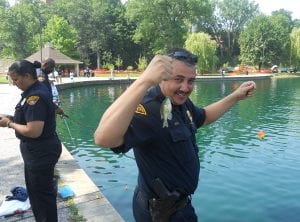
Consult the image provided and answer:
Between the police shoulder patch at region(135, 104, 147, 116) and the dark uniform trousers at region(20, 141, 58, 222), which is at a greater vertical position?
the police shoulder patch at region(135, 104, 147, 116)

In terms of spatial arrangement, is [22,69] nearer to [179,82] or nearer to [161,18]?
[179,82]

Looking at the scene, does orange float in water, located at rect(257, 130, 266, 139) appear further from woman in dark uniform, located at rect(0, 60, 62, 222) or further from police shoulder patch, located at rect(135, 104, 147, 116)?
police shoulder patch, located at rect(135, 104, 147, 116)

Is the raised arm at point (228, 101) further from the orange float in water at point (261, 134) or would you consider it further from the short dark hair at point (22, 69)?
the orange float in water at point (261, 134)

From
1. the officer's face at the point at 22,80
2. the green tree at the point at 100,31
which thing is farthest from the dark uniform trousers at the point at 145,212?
the green tree at the point at 100,31

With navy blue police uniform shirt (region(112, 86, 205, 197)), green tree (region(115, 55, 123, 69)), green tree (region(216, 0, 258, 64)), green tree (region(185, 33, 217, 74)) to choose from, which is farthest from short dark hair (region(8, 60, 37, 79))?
green tree (region(216, 0, 258, 64))

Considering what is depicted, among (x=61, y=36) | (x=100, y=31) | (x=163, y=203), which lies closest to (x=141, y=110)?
(x=163, y=203)

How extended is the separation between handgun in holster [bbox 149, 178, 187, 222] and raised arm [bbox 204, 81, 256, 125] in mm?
813

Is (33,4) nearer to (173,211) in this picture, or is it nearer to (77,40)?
(77,40)

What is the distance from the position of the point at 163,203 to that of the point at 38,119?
1.70 meters

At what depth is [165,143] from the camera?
2.49 m

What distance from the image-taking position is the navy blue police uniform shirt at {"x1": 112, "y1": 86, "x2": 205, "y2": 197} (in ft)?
7.66

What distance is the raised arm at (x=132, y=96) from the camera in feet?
6.31

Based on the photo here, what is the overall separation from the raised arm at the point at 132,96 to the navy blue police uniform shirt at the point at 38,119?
76.2 inches

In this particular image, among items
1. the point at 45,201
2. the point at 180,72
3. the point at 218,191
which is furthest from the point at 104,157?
the point at 180,72
